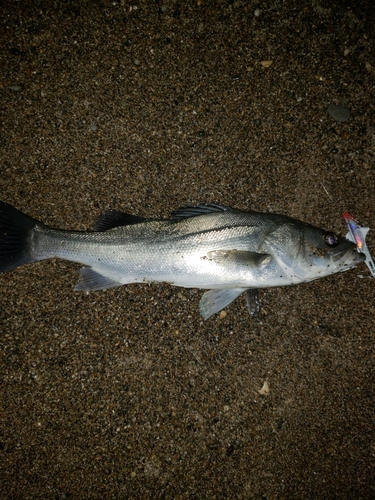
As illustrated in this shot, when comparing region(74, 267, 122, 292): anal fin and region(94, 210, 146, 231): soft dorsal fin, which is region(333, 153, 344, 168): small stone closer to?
region(94, 210, 146, 231): soft dorsal fin

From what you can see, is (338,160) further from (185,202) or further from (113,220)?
(113,220)

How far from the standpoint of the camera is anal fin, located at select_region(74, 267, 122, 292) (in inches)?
92.0

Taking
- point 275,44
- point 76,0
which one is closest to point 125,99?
point 76,0

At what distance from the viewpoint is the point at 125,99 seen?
99.1 inches

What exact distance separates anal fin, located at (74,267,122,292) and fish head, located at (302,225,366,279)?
1.40 metres

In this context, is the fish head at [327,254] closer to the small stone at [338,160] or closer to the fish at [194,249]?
the fish at [194,249]

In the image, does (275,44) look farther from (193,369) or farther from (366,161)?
(193,369)

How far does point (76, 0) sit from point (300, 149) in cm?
215

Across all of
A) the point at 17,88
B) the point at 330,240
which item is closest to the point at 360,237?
the point at 330,240

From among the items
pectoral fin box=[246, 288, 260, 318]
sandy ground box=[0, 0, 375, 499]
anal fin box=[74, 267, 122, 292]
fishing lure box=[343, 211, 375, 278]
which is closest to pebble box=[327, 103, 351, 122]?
sandy ground box=[0, 0, 375, 499]

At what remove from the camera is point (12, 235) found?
2340mm

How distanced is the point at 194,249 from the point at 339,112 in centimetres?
168

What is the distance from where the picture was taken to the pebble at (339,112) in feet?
8.38

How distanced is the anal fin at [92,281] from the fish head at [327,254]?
55.3 inches
